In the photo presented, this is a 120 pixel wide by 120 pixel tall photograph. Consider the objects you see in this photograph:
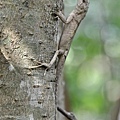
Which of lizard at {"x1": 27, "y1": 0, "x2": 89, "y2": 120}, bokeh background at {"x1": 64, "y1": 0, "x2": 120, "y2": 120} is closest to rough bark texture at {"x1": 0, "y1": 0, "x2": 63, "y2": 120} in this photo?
lizard at {"x1": 27, "y1": 0, "x2": 89, "y2": 120}

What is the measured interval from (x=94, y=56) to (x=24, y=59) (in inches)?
274

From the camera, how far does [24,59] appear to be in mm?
1827

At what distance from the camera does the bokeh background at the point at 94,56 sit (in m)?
7.75

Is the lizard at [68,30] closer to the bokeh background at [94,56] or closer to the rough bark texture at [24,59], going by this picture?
the rough bark texture at [24,59]

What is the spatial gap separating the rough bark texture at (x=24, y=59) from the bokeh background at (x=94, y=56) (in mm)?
5313

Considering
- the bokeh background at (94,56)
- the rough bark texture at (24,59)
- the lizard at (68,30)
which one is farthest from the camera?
the bokeh background at (94,56)

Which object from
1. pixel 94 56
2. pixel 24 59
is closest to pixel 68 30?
pixel 24 59

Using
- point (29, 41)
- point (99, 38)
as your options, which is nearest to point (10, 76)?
point (29, 41)

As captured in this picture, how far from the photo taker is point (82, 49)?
767 cm

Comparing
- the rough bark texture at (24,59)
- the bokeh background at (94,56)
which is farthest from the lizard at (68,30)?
the bokeh background at (94,56)

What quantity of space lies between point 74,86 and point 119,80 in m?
2.30

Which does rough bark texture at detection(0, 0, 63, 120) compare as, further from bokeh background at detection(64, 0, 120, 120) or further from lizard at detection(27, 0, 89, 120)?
bokeh background at detection(64, 0, 120, 120)

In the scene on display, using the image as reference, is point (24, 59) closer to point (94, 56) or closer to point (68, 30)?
point (68, 30)

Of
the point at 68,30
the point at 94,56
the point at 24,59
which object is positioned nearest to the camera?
the point at 24,59
